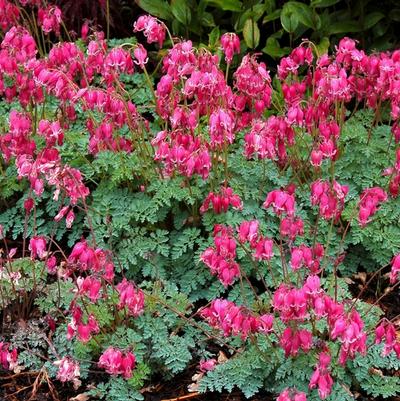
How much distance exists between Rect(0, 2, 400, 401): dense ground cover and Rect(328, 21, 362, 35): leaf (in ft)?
5.01

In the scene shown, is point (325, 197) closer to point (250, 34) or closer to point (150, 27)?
point (150, 27)

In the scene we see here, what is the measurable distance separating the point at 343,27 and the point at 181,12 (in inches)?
46.9

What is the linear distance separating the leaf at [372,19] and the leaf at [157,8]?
4.76ft

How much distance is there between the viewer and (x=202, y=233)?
4.47 m

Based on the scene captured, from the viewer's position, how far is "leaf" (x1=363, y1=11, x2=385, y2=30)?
6.20m

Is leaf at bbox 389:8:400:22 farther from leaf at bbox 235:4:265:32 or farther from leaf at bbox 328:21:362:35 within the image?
leaf at bbox 235:4:265:32

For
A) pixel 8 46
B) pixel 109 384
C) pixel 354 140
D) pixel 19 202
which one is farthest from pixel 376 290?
pixel 8 46

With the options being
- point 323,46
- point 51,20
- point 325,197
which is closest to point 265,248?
point 325,197

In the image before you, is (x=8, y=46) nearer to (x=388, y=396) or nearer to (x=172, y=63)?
(x=172, y=63)

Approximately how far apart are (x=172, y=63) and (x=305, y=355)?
1.47 m

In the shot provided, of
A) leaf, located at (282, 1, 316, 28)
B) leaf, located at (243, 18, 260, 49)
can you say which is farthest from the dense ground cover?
leaf, located at (282, 1, 316, 28)

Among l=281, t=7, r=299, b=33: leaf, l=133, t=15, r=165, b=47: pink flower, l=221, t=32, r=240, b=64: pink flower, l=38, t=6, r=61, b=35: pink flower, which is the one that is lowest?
l=281, t=7, r=299, b=33: leaf

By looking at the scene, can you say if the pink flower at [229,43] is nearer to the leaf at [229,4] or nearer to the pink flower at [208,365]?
the pink flower at [208,365]

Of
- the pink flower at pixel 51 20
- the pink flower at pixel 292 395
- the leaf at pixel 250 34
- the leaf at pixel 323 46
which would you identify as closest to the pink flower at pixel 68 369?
the pink flower at pixel 292 395
